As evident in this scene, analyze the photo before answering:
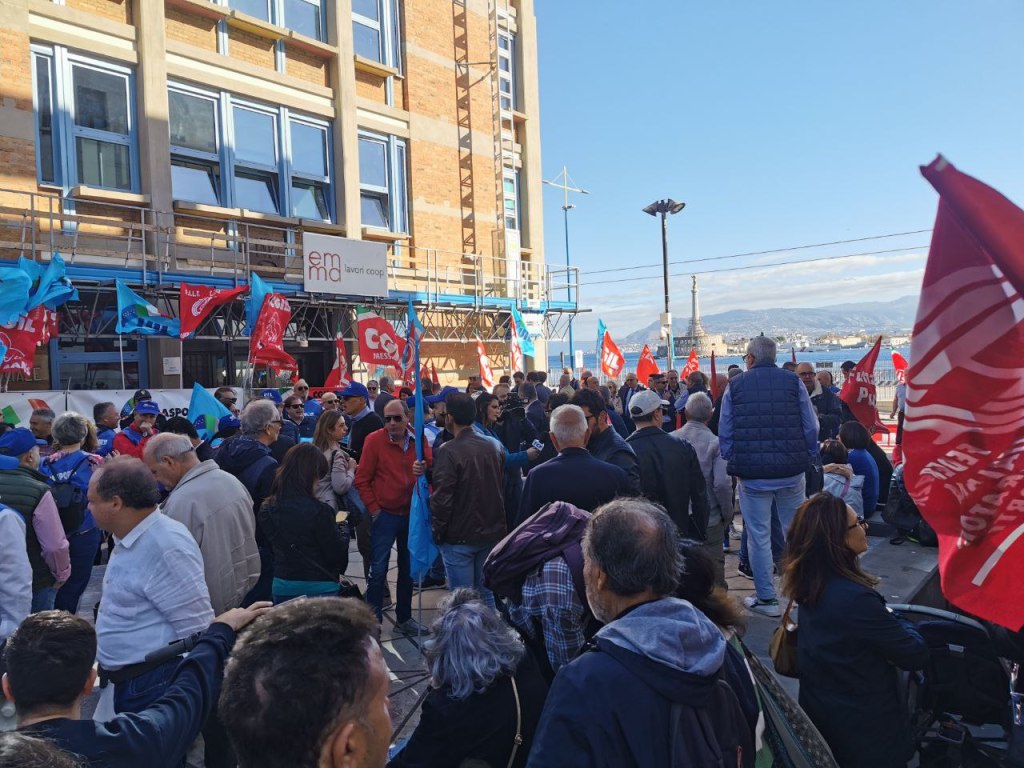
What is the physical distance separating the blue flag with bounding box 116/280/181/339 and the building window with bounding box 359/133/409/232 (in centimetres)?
610

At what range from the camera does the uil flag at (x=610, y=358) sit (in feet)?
52.9

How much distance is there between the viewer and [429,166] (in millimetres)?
17641

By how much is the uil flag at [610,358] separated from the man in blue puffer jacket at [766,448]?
10384 millimetres

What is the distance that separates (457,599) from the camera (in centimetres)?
279

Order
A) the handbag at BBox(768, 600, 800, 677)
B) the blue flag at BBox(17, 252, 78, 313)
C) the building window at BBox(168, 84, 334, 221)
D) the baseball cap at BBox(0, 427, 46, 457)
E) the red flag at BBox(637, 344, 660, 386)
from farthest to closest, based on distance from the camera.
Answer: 1. the red flag at BBox(637, 344, 660, 386)
2. the building window at BBox(168, 84, 334, 221)
3. the blue flag at BBox(17, 252, 78, 313)
4. the baseball cap at BBox(0, 427, 46, 457)
5. the handbag at BBox(768, 600, 800, 677)

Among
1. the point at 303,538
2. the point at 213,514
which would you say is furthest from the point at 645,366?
the point at 213,514

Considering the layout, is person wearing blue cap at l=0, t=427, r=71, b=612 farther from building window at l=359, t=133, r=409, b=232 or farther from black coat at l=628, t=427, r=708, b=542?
building window at l=359, t=133, r=409, b=232

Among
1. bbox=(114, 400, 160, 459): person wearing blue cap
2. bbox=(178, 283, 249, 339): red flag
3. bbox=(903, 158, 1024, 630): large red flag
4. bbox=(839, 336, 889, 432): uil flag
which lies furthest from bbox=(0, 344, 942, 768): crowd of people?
bbox=(178, 283, 249, 339): red flag

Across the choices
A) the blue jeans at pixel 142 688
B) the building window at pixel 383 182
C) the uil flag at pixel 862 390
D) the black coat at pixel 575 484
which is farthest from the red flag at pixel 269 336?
the uil flag at pixel 862 390

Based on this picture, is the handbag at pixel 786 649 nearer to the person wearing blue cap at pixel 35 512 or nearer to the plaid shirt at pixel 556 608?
the plaid shirt at pixel 556 608

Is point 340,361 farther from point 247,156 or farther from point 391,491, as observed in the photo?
point 391,491

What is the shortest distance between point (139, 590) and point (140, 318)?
30.5 ft

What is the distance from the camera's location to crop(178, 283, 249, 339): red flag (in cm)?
1080

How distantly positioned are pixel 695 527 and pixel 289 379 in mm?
11334
